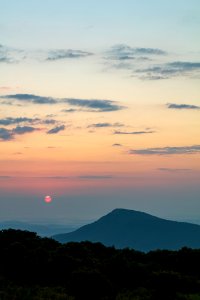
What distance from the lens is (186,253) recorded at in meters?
45.6

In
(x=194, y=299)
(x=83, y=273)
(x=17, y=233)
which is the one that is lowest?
(x=194, y=299)

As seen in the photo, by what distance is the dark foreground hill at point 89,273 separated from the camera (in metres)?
31.6

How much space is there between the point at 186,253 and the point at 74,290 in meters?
17.5

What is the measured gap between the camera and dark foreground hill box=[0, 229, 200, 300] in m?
31.6

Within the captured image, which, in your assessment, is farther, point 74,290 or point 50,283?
point 50,283

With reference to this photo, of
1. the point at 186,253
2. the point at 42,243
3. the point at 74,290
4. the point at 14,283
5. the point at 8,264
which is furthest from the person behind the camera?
the point at 42,243

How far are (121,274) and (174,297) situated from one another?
7.22m

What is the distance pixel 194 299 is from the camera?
105ft

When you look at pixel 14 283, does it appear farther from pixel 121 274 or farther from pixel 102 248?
pixel 102 248

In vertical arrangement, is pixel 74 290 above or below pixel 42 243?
below

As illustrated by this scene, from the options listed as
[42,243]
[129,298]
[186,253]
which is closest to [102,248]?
[42,243]

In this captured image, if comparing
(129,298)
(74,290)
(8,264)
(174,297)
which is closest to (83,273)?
(74,290)

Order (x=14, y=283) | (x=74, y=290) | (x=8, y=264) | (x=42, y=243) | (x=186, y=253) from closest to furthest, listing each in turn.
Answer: (x=74, y=290) → (x=14, y=283) → (x=8, y=264) → (x=186, y=253) → (x=42, y=243)

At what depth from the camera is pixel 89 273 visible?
31.6 m
